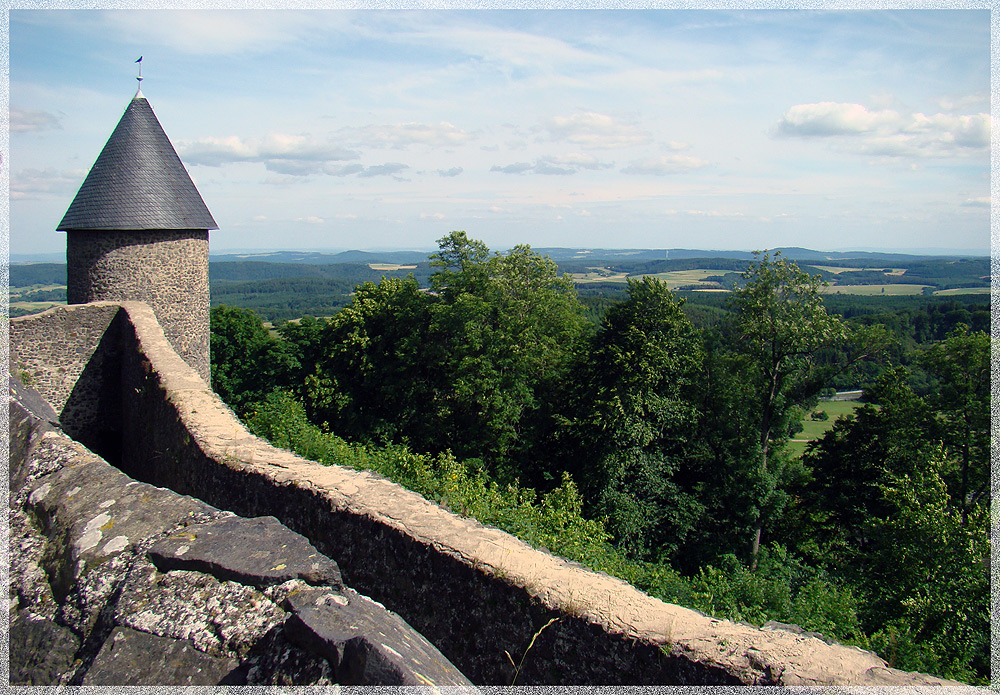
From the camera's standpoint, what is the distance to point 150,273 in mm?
14242

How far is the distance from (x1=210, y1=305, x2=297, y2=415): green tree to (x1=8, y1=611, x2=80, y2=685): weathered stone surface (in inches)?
860

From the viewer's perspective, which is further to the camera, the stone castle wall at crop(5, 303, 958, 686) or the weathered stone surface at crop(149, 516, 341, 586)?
the stone castle wall at crop(5, 303, 958, 686)

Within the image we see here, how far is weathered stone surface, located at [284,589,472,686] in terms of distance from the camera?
7.64 ft

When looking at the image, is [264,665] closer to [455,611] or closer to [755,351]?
[455,611]

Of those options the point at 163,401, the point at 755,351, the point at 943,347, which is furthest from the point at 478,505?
the point at 943,347

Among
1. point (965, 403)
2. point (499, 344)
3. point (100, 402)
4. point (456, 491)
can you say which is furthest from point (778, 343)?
point (100, 402)

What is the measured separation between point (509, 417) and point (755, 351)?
8.06 metres

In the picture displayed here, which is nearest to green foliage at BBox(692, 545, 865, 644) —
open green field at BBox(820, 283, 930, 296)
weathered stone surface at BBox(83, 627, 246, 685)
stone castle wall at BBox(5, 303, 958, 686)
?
stone castle wall at BBox(5, 303, 958, 686)

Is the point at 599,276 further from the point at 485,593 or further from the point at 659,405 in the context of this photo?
the point at 485,593

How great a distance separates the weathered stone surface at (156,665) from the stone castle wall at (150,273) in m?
12.9

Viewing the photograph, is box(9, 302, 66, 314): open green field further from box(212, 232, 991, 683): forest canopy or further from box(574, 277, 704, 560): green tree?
box(574, 277, 704, 560): green tree

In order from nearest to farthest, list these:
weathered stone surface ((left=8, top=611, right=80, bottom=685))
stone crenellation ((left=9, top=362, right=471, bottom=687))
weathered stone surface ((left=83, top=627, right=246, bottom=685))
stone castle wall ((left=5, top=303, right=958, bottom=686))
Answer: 1. stone crenellation ((left=9, top=362, right=471, bottom=687))
2. weathered stone surface ((left=83, top=627, right=246, bottom=685))
3. weathered stone surface ((left=8, top=611, right=80, bottom=685))
4. stone castle wall ((left=5, top=303, right=958, bottom=686))

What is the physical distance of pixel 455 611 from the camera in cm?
419

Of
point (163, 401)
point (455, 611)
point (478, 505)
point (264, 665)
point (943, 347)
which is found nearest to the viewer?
point (264, 665)
